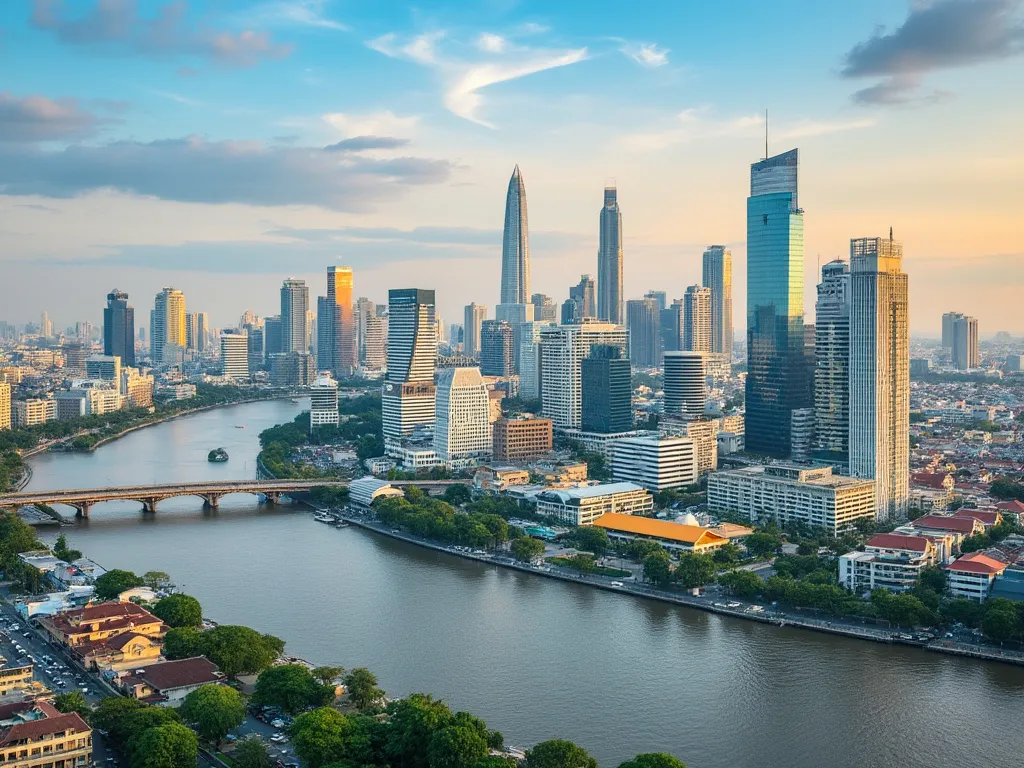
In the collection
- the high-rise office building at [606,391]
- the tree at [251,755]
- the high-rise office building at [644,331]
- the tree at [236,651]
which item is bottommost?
the tree at [251,755]

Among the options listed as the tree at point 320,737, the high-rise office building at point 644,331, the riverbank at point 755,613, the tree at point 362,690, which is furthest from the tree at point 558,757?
the high-rise office building at point 644,331

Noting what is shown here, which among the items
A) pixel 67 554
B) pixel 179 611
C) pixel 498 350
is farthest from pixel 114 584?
pixel 498 350

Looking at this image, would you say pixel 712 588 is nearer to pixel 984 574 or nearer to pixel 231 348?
pixel 984 574

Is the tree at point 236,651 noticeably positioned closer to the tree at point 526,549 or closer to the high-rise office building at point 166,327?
the tree at point 526,549

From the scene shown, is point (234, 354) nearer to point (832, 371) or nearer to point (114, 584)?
point (832, 371)

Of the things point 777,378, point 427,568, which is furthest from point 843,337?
point 427,568

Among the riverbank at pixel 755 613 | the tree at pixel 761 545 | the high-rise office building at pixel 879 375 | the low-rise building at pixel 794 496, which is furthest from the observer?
the high-rise office building at pixel 879 375
